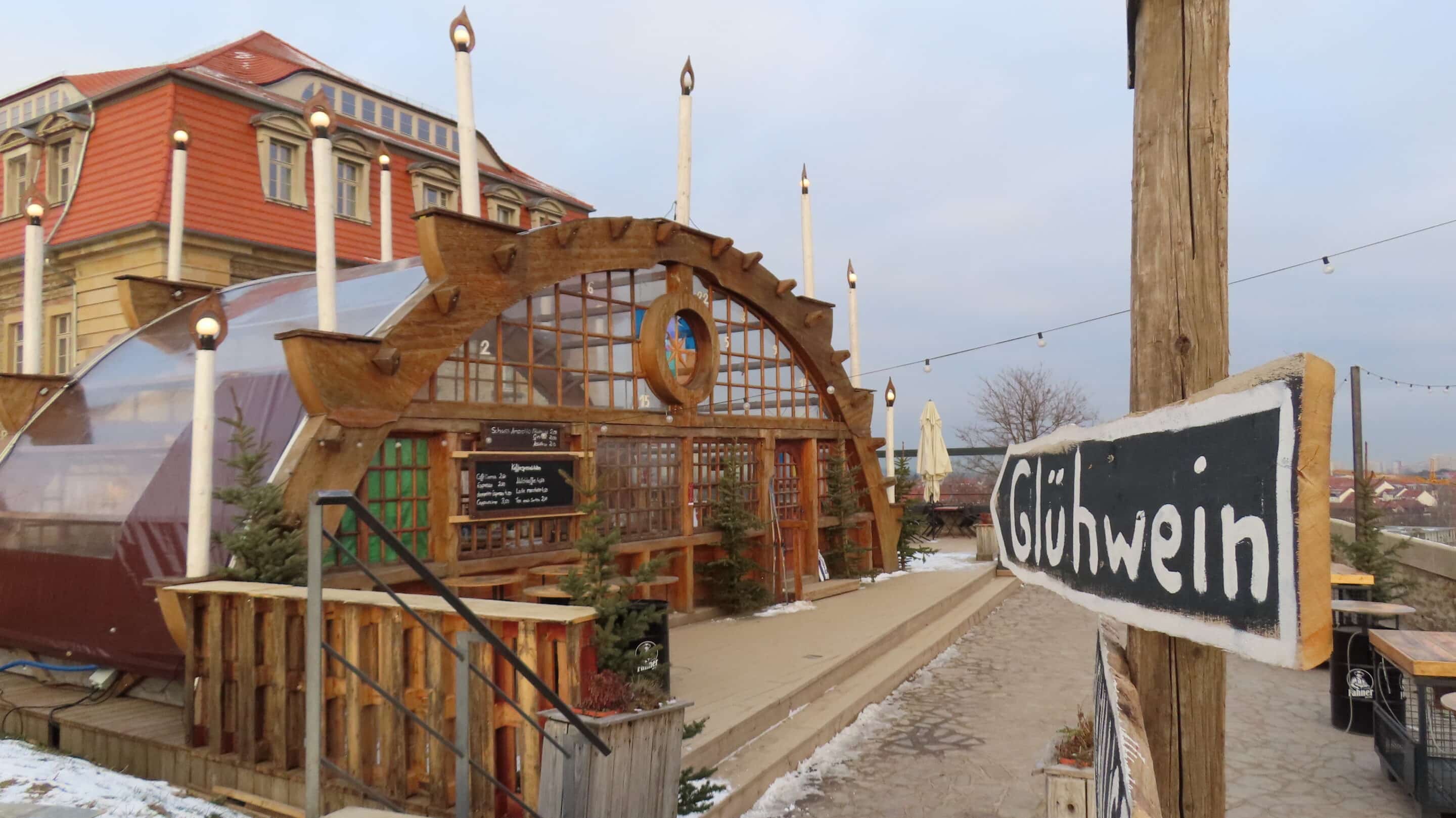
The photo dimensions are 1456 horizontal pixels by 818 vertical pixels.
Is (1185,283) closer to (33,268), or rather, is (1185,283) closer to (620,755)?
(620,755)

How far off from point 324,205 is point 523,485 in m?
3.30

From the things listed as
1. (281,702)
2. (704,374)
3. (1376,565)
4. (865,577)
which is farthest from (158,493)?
(1376,565)

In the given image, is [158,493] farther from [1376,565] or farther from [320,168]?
[1376,565]

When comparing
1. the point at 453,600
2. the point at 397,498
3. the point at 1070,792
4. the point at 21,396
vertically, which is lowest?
the point at 1070,792

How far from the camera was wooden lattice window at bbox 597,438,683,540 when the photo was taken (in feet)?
33.4

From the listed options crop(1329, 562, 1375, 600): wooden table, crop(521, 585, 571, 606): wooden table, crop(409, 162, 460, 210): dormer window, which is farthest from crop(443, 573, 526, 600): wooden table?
crop(409, 162, 460, 210): dormer window

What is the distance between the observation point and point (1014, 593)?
15438 mm

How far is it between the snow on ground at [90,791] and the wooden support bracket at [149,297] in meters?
5.49

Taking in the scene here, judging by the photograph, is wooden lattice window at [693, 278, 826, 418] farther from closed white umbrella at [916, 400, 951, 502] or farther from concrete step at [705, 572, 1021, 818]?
closed white umbrella at [916, 400, 951, 502]

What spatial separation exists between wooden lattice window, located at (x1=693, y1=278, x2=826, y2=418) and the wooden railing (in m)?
7.25

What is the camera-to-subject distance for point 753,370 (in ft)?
42.3

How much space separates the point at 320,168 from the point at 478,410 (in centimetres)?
275

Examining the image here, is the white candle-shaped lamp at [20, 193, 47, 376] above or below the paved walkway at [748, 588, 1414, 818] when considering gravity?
above

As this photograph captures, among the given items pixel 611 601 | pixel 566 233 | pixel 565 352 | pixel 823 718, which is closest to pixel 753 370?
pixel 565 352
